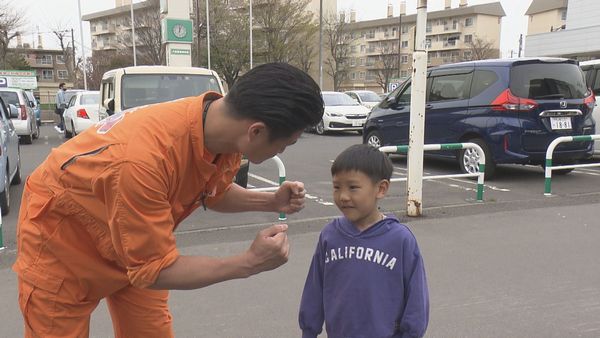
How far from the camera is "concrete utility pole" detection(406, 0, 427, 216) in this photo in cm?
563

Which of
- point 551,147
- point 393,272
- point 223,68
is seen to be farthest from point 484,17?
point 393,272

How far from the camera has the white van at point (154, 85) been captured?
25.0 feet

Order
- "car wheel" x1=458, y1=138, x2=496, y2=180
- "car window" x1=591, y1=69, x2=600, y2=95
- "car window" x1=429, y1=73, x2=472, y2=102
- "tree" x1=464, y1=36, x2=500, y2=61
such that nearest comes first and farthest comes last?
1. "car wheel" x1=458, y1=138, x2=496, y2=180
2. "car window" x1=429, y1=73, x2=472, y2=102
3. "car window" x1=591, y1=69, x2=600, y2=95
4. "tree" x1=464, y1=36, x2=500, y2=61

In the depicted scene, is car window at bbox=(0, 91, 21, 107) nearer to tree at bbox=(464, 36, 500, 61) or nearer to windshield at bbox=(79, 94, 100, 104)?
windshield at bbox=(79, 94, 100, 104)

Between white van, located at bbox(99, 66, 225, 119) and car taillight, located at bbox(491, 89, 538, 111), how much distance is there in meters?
4.27

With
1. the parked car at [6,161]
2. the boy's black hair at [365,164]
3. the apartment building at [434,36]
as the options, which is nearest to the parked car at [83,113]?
the parked car at [6,161]

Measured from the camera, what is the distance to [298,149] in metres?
13.2

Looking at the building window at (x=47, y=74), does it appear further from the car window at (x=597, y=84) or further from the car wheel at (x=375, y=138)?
the car window at (x=597, y=84)

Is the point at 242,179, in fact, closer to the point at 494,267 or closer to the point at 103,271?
the point at 494,267

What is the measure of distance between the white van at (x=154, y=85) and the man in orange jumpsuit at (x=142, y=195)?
598 cm

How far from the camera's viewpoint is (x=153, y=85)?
7820 mm

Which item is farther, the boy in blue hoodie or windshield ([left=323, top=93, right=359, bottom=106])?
windshield ([left=323, top=93, right=359, bottom=106])

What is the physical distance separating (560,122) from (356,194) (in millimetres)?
6980

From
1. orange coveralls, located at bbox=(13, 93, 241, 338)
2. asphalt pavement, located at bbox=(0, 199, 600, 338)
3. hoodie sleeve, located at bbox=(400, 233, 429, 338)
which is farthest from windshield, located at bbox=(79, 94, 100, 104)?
hoodie sleeve, located at bbox=(400, 233, 429, 338)
